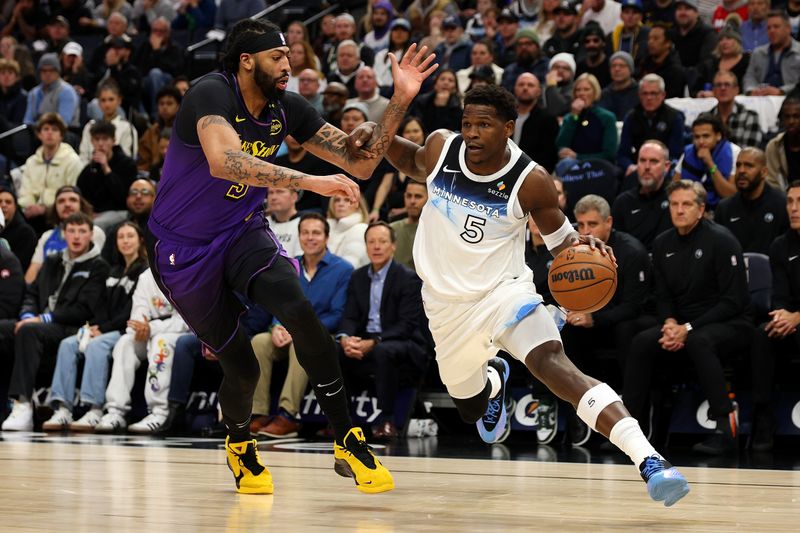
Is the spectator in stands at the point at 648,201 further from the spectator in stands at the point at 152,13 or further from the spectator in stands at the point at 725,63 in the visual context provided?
the spectator in stands at the point at 152,13

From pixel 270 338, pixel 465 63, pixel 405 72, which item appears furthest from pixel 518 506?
pixel 465 63

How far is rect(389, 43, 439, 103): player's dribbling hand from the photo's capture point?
5109mm

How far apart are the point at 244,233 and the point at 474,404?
5.13 feet

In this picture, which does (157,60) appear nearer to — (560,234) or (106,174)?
(106,174)

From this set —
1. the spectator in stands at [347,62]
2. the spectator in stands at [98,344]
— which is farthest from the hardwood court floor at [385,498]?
the spectator in stands at [347,62]

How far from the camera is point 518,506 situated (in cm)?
470

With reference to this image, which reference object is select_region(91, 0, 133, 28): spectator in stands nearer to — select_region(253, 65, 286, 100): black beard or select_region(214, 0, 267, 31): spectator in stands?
select_region(214, 0, 267, 31): spectator in stands

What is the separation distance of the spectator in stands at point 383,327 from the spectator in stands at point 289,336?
204mm

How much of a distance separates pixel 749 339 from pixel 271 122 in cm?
439

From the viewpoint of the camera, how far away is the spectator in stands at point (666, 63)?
38.3 ft

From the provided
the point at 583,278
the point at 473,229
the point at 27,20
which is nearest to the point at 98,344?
the point at 473,229

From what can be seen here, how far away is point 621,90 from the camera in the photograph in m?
11.6

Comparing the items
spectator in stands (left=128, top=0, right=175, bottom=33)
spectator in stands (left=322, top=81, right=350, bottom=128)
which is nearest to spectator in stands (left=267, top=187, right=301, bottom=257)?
spectator in stands (left=322, top=81, right=350, bottom=128)

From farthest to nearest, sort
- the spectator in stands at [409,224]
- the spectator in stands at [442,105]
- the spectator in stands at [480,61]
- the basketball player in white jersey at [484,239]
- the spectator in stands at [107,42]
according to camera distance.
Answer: the spectator in stands at [107,42] → the spectator in stands at [480,61] → the spectator in stands at [442,105] → the spectator in stands at [409,224] → the basketball player in white jersey at [484,239]
